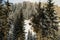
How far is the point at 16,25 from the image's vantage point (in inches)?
2197

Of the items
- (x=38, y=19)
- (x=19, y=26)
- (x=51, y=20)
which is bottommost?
(x=19, y=26)

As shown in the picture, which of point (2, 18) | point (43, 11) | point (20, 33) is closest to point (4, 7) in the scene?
point (2, 18)

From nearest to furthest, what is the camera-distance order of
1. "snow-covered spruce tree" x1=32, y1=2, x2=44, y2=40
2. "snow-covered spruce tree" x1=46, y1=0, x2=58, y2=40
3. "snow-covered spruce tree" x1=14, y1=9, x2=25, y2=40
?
"snow-covered spruce tree" x1=32, y1=2, x2=44, y2=40 → "snow-covered spruce tree" x1=46, y1=0, x2=58, y2=40 → "snow-covered spruce tree" x1=14, y1=9, x2=25, y2=40

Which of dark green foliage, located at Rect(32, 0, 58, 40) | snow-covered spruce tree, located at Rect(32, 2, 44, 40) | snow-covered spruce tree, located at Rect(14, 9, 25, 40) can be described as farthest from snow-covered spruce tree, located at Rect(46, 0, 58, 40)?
snow-covered spruce tree, located at Rect(14, 9, 25, 40)

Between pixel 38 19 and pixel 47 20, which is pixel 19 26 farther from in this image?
pixel 47 20

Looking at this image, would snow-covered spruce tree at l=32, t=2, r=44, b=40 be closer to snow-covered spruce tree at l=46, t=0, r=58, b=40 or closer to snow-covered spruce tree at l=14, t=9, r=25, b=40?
snow-covered spruce tree at l=46, t=0, r=58, b=40

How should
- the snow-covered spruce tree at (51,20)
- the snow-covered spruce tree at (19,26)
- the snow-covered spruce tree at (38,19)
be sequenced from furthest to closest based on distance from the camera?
the snow-covered spruce tree at (19,26) → the snow-covered spruce tree at (51,20) → the snow-covered spruce tree at (38,19)

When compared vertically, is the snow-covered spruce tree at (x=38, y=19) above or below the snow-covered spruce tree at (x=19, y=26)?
above

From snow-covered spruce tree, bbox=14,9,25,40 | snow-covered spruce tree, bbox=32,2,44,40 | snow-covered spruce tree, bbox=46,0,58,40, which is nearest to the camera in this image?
snow-covered spruce tree, bbox=32,2,44,40

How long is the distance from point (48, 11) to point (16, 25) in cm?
1349

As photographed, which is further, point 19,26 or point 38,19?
point 19,26

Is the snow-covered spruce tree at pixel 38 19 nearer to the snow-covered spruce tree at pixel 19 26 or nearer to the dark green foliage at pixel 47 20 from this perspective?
the dark green foliage at pixel 47 20

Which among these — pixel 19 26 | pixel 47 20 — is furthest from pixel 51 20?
pixel 19 26

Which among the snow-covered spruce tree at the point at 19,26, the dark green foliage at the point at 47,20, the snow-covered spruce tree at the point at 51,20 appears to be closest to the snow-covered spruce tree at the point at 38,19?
the dark green foliage at the point at 47,20
